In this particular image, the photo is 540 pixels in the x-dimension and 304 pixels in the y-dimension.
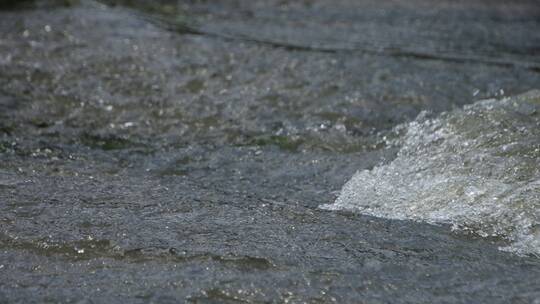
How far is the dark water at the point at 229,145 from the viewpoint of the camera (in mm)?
2492

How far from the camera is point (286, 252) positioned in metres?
2.66

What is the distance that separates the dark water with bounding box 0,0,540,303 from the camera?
249cm

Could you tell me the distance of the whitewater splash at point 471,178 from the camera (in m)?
2.90

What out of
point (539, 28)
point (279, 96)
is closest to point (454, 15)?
point (539, 28)

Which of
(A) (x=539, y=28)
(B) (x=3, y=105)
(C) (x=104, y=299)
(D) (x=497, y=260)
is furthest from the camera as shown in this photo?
(A) (x=539, y=28)

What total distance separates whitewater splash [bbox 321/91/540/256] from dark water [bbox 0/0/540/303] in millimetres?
99

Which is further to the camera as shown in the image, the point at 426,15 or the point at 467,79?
the point at 426,15

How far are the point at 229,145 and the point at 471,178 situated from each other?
1311mm

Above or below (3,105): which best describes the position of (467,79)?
above

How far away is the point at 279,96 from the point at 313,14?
3.05 metres

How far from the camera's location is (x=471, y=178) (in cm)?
321

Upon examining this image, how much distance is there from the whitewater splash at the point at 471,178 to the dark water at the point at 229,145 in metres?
0.10

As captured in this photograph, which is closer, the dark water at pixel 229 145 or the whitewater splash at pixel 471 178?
the dark water at pixel 229 145

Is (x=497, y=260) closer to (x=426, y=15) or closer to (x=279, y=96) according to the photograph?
(x=279, y=96)
